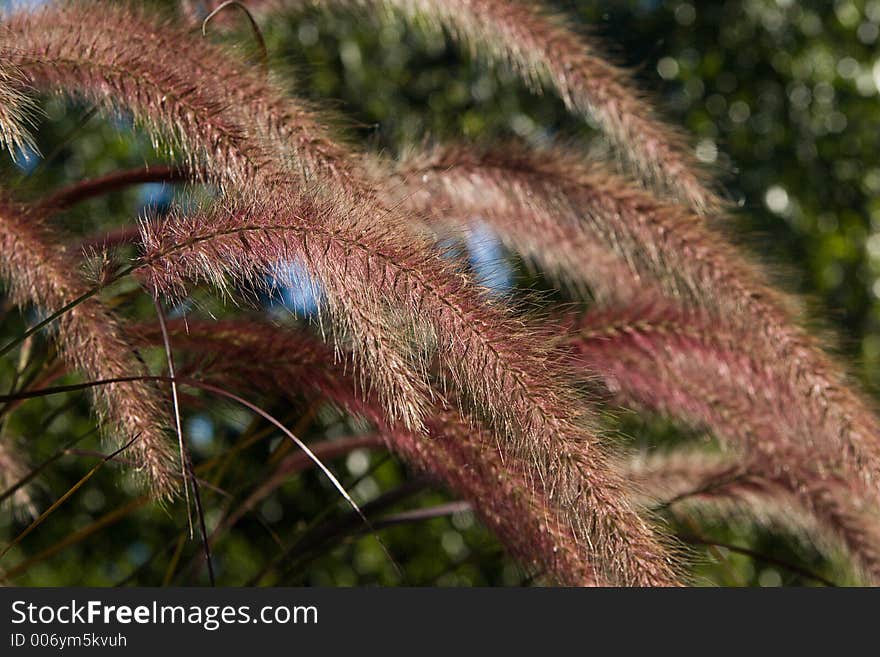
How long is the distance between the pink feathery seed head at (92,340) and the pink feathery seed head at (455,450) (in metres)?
0.07

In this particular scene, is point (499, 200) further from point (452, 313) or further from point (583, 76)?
point (452, 313)

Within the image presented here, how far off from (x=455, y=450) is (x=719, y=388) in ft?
0.97

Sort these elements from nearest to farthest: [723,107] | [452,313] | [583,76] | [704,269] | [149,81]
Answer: [452,313], [149,81], [704,269], [583,76], [723,107]

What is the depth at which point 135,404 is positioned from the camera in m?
0.70

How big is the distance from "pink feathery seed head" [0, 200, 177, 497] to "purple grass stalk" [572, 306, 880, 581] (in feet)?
1.07

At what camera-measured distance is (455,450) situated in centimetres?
73

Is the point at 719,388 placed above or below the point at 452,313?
below

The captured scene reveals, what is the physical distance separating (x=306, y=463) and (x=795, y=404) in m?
0.40

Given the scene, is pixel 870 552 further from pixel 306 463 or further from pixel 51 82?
pixel 51 82

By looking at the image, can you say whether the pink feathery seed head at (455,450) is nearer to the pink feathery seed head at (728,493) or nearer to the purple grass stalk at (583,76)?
the pink feathery seed head at (728,493)

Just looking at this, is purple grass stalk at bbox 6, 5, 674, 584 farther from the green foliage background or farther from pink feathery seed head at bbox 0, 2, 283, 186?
the green foliage background

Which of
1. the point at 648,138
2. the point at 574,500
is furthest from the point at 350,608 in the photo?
the point at 648,138

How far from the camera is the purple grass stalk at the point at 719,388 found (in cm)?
86

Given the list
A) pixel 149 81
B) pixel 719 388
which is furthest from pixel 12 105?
pixel 719 388
